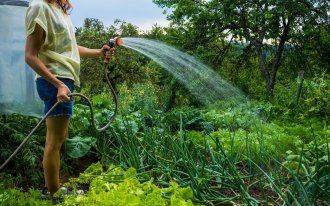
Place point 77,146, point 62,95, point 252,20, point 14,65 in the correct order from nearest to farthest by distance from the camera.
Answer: point 62,95 < point 77,146 < point 14,65 < point 252,20

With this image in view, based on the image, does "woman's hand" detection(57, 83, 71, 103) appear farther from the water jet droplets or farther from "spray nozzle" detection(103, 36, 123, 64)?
the water jet droplets

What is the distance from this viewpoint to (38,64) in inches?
113

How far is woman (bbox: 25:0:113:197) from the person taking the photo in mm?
2910

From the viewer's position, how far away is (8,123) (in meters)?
4.20

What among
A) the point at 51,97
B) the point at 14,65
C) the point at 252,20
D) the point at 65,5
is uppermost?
the point at 252,20

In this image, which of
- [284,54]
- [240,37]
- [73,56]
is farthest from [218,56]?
[73,56]

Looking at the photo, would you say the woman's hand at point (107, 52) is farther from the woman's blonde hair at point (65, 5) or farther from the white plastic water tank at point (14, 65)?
the white plastic water tank at point (14, 65)

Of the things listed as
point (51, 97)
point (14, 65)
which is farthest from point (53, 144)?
point (14, 65)

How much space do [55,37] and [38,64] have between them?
262 millimetres

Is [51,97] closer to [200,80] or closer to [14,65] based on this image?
[14,65]

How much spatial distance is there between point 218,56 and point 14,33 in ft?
39.4

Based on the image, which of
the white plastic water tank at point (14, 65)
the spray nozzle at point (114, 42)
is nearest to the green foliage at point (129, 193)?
the spray nozzle at point (114, 42)

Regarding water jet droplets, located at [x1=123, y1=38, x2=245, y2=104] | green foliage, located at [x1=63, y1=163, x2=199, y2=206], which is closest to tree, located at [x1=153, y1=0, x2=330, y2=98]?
water jet droplets, located at [x1=123, y1=38, x2=245, y2=104]

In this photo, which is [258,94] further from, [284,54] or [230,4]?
[230,4]
